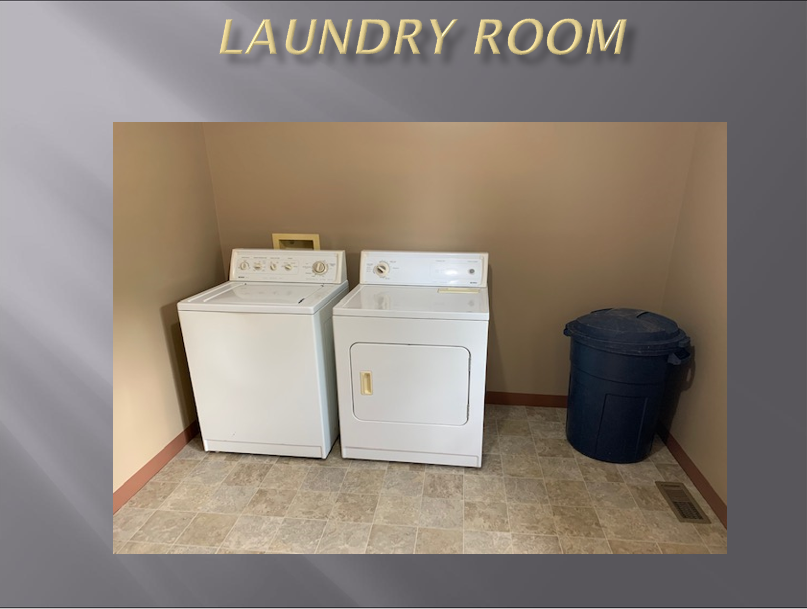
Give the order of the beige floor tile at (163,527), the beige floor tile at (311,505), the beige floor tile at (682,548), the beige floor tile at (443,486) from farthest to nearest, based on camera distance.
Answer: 1. the beige floor tile at (443,486)
2. the beige floor tile at (311,505)
3. the beige floor tile at (163,527)
4. the beige floor tile at (682,548)

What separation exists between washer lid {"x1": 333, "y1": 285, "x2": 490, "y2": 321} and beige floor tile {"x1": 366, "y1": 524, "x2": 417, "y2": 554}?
0.89 meters

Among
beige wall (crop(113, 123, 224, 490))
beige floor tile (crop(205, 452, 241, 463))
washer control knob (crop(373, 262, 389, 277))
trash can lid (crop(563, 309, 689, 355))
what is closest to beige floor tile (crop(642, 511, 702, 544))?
trash can lid (crop(563, 309, 689, 355))

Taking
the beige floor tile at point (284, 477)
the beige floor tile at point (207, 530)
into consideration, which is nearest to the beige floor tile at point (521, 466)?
the beige floor tile at point (284, 477)

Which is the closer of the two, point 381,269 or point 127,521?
point 127,521

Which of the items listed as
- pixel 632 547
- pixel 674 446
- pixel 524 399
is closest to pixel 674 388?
pixel 674 446

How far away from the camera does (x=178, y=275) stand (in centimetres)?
228

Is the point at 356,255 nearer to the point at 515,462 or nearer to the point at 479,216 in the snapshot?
the point at 479,216

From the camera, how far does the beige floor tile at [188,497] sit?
194 cm

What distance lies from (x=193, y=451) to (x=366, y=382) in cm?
109

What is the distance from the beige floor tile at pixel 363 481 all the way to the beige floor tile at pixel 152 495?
2.73ft

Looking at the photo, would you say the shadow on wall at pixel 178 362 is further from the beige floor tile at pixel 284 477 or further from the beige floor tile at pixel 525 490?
the beige floor tile at pixel 525 490

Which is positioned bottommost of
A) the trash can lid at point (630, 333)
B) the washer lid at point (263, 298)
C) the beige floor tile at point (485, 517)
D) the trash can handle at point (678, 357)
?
the beige floor tile at point (485, 517)

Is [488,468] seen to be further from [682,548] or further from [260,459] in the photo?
[260,459]

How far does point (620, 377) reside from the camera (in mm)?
2023
